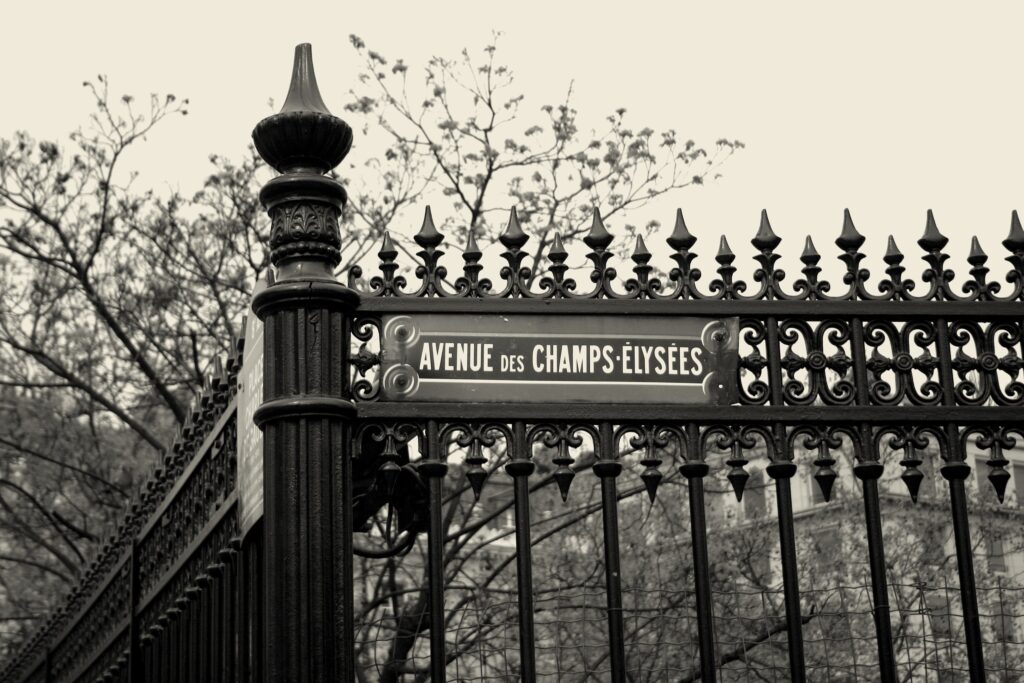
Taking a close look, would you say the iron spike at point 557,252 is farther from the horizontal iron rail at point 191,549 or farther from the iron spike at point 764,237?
the horizontal iron rail at point 191,549

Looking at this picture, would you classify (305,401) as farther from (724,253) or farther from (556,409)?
(724,253)

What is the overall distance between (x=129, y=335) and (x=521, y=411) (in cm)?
1273

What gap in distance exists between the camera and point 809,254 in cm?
456

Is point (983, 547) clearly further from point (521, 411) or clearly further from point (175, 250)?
point (521, 411)

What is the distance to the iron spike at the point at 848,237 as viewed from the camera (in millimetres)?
4555

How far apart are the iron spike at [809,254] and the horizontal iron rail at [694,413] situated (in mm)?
502

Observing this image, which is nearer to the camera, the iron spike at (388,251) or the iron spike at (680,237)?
the iron spike at (388,251)

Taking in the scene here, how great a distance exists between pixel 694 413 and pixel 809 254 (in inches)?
27.1

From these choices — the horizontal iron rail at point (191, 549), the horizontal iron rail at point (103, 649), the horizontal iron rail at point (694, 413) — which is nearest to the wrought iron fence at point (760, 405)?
the horizontal iron rail at point (694, 413)

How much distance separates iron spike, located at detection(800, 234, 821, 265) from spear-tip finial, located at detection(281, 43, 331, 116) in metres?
1.61

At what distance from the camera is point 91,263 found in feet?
50.0

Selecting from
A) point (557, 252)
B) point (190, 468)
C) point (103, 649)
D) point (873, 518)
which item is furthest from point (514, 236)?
point (103, 649)

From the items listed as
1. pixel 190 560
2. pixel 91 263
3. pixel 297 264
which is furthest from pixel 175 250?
pixel 297 264

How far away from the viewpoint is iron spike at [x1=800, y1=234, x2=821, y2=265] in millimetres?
4555
